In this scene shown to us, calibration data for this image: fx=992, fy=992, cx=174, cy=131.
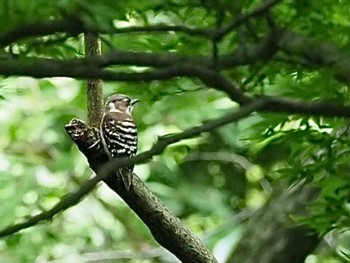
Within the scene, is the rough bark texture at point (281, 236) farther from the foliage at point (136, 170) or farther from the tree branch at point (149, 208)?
the tree branch at point (149, 208)

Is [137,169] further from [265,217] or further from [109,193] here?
[265,217]

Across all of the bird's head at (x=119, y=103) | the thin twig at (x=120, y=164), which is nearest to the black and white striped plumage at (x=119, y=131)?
the bird's head at (x=119, y=103)

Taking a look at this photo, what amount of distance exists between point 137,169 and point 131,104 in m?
0.89

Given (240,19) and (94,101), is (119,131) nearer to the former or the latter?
(94,101)

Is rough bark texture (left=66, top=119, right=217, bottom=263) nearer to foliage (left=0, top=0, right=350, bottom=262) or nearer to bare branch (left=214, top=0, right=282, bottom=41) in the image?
foliage (left=0, top=0, right=350, bottom=262)

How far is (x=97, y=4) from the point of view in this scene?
25.6 inches

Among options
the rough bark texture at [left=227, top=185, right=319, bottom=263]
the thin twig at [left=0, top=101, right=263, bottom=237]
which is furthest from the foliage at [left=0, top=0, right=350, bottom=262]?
the thin twig at [left=0, top=101, right=263, bottom=237]

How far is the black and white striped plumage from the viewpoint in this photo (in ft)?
3.94

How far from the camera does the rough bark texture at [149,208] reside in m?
1.19

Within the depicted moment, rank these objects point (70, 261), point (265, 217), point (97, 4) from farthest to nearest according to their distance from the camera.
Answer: point (70, 261) < point (265, 217) < point (97, 4)

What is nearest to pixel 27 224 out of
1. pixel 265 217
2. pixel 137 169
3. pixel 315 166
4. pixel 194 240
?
pixel 315 166

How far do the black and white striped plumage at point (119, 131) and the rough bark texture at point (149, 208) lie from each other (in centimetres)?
1

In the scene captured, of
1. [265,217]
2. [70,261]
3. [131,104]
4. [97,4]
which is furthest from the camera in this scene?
[70,261]

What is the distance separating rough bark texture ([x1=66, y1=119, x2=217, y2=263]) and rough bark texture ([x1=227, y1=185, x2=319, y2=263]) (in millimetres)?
503
